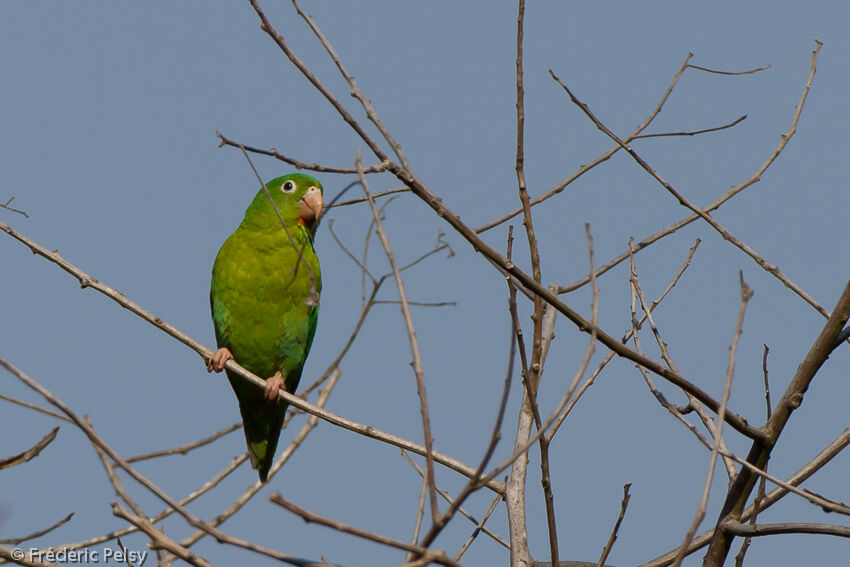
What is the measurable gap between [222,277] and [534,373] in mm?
3362

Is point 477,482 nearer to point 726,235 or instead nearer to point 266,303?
point 726,235

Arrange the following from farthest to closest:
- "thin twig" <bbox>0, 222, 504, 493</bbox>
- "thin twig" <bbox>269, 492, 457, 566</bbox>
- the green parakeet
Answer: the green parakeet, "thin twig" <bbox>0, 222, 504, 493</bbox>, "thin twig" <bbox>269, 492, 457, 566</bbox>

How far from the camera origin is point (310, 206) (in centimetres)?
618

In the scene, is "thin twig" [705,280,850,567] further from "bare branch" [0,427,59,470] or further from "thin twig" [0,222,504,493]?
"bare branch" [0,427,59,470]

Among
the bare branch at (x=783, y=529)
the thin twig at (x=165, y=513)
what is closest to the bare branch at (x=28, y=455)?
the thin twig at (x=165, y=513)

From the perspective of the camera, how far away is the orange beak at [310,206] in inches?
243

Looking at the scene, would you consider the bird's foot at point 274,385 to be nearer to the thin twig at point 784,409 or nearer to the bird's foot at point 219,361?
the bird's foot at point 219,361

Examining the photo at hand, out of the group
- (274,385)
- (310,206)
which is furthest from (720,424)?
(310,206)

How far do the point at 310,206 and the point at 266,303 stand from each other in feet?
2.53

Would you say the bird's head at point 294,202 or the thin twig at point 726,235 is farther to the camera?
the bird's head at point 294,202

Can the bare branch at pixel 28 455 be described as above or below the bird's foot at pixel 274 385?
below

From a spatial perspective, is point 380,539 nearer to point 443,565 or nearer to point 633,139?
point 443,565

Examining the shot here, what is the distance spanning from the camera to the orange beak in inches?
243

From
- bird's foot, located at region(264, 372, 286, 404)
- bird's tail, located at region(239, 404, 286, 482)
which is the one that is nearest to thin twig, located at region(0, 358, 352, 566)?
bird's foot, located at region(264, 372, 286, 404)
